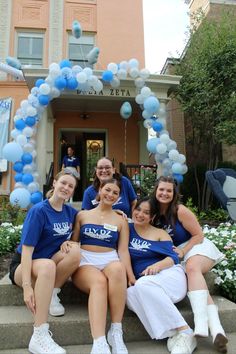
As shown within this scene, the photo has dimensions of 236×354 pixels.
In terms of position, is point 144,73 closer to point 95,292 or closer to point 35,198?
point 35,198

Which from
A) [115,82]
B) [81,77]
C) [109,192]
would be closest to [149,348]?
[109,192]

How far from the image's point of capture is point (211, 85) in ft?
29.5

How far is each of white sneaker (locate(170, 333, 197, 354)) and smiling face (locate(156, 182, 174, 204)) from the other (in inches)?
44.8

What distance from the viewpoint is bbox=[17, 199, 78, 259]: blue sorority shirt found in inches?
103

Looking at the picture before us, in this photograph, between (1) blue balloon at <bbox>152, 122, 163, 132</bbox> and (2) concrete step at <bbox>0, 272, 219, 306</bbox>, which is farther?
(1) blue balloon at <bbox>152, 122, 163, 132</bbox>

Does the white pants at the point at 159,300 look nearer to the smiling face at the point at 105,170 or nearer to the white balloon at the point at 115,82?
the smiling face at the point at 105,170

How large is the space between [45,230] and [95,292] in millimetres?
615

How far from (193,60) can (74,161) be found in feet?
14.6

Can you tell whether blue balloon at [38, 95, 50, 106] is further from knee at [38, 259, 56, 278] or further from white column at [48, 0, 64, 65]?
knee at [38, 259, 56, 278]

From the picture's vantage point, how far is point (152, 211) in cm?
312

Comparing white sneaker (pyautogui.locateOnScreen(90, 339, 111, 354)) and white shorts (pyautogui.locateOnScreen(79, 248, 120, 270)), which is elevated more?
white shorts (pyautogui.locateOnScreen(79, 248, 120, 270))

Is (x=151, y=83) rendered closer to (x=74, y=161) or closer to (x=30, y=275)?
(x=74, y=161)

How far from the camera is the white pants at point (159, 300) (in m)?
2.49

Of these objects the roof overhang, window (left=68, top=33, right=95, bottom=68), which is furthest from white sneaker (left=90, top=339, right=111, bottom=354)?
window (left=68, top=33, right=95, bottom=68)
